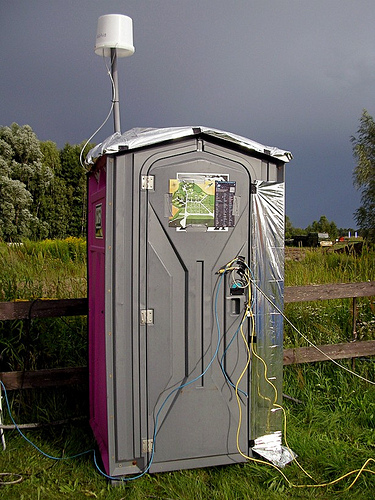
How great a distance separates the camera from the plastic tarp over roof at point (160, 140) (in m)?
3.36

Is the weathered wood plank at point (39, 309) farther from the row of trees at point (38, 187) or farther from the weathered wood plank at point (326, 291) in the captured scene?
the row of trees at point (38, 187)

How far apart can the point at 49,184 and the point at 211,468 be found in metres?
28.1

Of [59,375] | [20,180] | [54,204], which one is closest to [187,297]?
[59,375]

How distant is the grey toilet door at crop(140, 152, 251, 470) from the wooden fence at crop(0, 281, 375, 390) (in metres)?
1.07

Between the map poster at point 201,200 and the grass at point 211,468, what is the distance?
1857mm

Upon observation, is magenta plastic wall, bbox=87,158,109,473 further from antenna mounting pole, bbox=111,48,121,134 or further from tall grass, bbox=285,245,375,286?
tall grass, bbox=285,245,375,286

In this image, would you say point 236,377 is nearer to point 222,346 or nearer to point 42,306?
point 222,346

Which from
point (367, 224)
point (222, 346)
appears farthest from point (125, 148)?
point (367, 224)

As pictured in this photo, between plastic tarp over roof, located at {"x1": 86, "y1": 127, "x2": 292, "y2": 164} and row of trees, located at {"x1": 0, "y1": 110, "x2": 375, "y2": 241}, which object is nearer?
plastic tarp over roof, located at {"x1": 86, "y1": 127, "x2": 292, "y2": 164}

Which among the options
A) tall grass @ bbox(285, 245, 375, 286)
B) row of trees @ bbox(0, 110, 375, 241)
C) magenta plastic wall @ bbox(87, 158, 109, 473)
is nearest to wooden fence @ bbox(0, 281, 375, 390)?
magenta plastic wall @ bbox(87, 158, 109, 473)

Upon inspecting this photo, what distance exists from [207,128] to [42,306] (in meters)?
2.05

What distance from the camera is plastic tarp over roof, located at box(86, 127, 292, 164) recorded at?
11.0 ft

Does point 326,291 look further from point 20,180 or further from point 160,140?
point 20,180

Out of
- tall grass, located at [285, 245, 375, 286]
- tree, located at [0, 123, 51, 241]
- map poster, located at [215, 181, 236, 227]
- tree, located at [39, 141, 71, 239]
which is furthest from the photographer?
tree, located at [39, 141, 71, 239]
